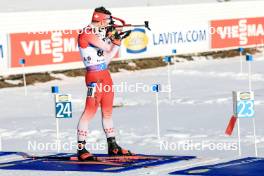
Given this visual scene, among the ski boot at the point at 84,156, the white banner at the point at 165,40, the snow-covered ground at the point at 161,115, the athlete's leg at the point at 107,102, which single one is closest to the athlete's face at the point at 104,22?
the athlete's leg at the point at 107,102

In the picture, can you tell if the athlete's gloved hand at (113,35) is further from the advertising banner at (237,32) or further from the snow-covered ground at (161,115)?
the advertising banner at (237,32)

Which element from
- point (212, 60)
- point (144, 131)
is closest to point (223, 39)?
point (212, 60)

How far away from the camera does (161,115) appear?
20734 millimetres

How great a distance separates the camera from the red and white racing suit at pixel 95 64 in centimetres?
1303

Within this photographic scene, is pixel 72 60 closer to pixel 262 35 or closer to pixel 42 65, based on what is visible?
pixel 42 65

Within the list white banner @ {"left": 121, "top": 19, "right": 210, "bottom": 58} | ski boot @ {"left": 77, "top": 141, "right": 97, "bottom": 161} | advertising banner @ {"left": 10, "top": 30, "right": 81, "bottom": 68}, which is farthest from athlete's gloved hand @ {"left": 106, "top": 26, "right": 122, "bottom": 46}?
white banner @ {"left": 121, "top": 19, "right": 210, "bottom": 58}

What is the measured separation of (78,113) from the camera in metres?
21.9

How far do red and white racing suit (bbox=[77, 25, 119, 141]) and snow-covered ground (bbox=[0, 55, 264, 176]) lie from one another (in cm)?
147

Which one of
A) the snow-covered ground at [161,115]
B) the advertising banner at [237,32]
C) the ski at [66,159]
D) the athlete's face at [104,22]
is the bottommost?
the ski at [66,159]

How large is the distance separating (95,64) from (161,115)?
780 centimetres

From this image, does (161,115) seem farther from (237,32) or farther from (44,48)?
(237,32)

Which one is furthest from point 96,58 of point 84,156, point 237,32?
point 237,32

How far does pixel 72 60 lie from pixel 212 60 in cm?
793

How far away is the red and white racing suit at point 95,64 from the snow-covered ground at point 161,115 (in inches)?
57.7
